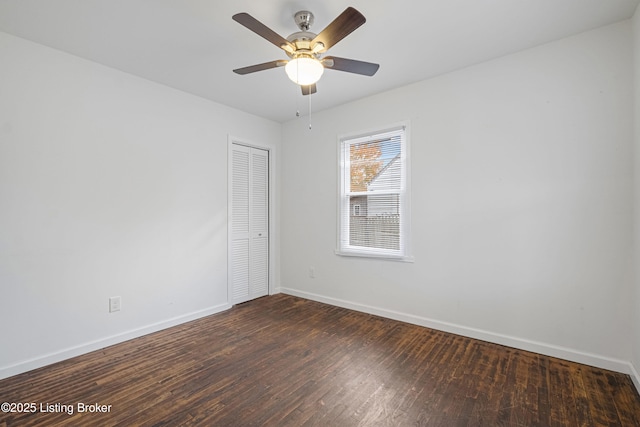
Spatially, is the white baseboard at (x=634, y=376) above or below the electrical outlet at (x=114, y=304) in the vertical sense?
below

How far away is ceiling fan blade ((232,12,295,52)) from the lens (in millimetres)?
1621

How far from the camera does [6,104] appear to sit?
7.45 feet

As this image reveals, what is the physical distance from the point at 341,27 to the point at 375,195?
2.13 m

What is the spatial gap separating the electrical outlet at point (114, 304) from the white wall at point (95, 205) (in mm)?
46

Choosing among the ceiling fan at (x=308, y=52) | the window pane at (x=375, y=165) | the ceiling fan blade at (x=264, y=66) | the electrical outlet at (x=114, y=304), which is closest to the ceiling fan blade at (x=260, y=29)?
the ceiling fan at (x=308, y=52)

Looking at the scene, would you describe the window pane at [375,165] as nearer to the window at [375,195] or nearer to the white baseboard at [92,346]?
the window at [375,195]

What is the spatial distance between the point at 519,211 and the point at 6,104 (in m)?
4.35

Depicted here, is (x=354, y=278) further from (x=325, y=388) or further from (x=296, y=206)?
(x=325, y=388)

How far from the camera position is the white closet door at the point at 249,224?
3.96 metres

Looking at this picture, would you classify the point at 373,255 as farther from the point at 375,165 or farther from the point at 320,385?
the point at 320,385

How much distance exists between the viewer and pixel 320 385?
2.13 meters

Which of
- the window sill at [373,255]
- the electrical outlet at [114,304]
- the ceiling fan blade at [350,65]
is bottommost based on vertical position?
the electrical outlet at [114,304]

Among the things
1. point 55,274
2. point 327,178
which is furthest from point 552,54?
point 55,274

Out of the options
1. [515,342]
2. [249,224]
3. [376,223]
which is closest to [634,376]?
[515,342]
